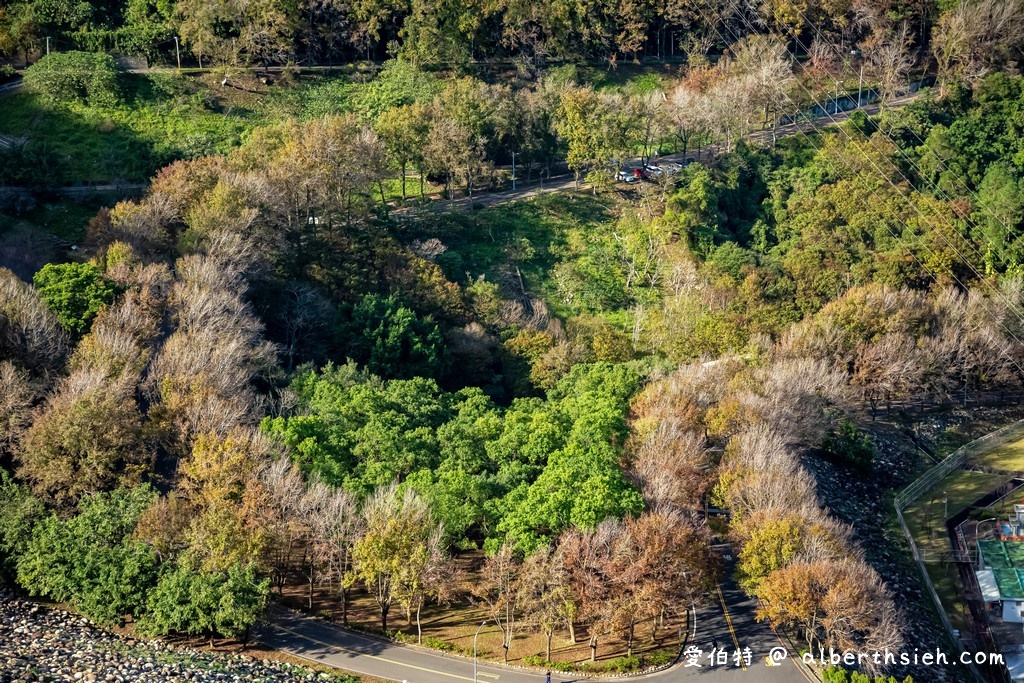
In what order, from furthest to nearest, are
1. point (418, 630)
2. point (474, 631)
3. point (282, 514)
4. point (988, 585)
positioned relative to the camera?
point (988, 585) < point (282, 514) < point (474, 631) < point (418, 630)

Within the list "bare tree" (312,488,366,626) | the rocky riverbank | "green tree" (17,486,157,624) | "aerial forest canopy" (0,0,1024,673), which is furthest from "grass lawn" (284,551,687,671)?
"green tree" (17,486,157,624)

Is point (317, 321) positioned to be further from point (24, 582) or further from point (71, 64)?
point (71, 64)

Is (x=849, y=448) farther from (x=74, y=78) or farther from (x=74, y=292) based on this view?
(x=74, y=78)

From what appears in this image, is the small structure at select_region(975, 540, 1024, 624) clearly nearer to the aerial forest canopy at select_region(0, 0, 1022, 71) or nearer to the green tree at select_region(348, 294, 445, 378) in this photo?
the green tree at select_region(348, 294, 445, 378)

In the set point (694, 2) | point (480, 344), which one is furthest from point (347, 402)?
point (694, 2)

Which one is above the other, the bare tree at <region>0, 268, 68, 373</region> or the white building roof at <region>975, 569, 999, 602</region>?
the bare tree at <region>0, 268, 68, 373</region>

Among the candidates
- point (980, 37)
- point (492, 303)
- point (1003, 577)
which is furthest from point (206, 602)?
point (980, 37)
